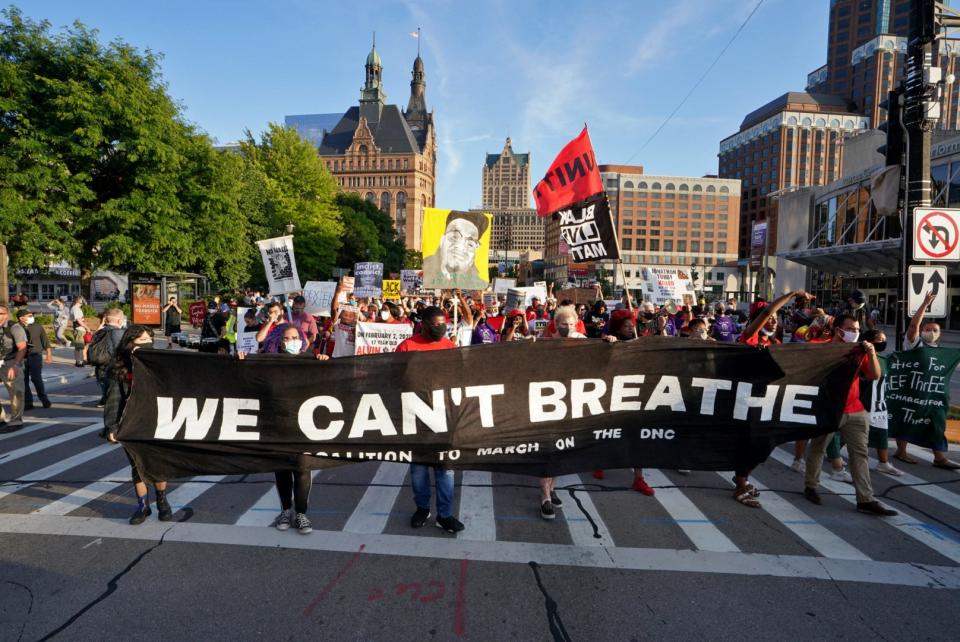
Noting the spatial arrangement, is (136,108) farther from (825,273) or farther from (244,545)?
(825,273)

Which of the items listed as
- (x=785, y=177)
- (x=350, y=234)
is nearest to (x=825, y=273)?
(x=350, y=234)

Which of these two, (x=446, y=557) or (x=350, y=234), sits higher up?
(x=350, y=234)

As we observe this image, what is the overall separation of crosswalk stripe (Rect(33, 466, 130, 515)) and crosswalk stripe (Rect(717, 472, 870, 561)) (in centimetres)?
661

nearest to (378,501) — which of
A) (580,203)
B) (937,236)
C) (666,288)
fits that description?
(580,203)

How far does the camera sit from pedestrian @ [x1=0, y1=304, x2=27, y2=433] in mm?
7680

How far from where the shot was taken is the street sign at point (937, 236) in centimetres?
709

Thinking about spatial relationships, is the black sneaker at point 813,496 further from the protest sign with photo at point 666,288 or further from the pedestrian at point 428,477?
the protest sign with photo at point 666,288

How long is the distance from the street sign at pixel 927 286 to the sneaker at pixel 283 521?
8.03 meters

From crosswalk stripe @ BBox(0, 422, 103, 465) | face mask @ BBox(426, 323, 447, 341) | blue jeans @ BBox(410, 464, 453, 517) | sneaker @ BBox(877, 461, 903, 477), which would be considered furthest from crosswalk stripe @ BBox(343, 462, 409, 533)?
sneaker @ BBox(877, 461, 903, 477)

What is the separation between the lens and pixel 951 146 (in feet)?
101

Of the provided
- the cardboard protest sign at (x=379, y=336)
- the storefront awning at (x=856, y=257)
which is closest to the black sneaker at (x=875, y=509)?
the cardboard protest sign at (x=379, y=336)

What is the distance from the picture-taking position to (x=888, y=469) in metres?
6.40

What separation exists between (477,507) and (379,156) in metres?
133

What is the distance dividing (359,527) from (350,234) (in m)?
57.0
